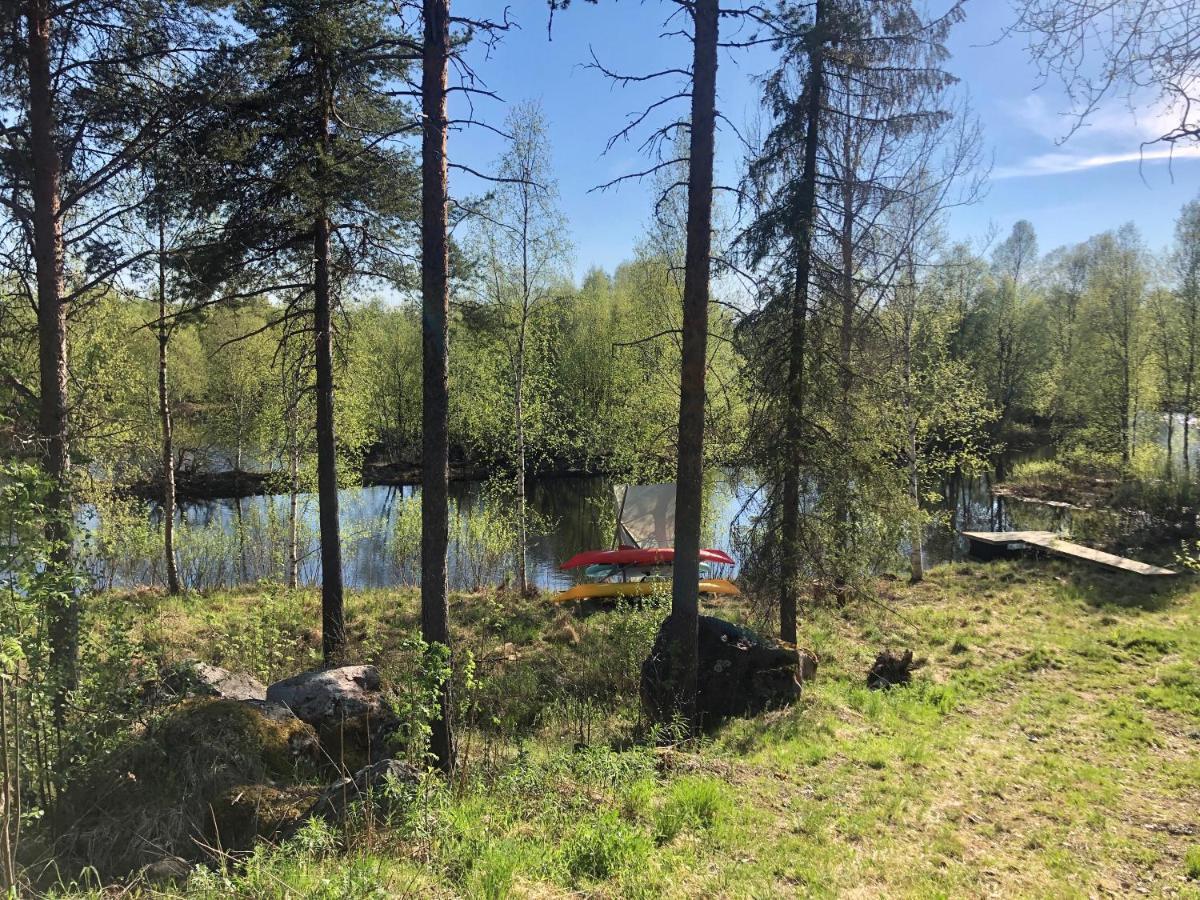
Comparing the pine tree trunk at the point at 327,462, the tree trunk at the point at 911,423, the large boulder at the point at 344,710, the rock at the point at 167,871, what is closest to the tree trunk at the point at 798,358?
the tree trunk at the point at 911,423

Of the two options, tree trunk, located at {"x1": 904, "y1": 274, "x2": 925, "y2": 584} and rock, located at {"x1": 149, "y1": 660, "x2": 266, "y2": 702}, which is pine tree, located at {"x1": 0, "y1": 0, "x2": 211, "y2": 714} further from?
tree trunk, located at {"x1": 904, "y1": 274, "x2": 925, "y2": 584}

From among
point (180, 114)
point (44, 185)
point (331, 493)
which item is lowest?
point (331, 493)

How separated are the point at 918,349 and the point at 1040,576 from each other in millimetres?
6263

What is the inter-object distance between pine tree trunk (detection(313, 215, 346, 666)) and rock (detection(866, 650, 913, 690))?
7.77m

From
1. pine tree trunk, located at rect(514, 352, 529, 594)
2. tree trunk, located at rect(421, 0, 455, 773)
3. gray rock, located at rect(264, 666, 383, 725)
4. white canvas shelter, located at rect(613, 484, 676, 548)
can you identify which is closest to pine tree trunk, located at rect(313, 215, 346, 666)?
gray rock, located at rect(264, 666, 383, 725)

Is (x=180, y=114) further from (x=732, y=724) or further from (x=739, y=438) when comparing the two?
(x=732, y=724)

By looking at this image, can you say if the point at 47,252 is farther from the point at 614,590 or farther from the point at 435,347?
the point at 614,590

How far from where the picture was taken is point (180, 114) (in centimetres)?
641

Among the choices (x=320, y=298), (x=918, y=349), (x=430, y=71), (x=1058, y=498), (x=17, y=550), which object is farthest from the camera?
(x=1058, y=498)

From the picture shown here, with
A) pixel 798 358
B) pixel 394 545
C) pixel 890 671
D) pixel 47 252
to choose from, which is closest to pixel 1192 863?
pixel 890 671

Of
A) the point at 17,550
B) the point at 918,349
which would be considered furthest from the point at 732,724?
the point at 918,349

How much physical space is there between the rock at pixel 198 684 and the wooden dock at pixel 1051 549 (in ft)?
52.5

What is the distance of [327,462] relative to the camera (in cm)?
939

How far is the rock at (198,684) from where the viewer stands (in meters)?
6.02
